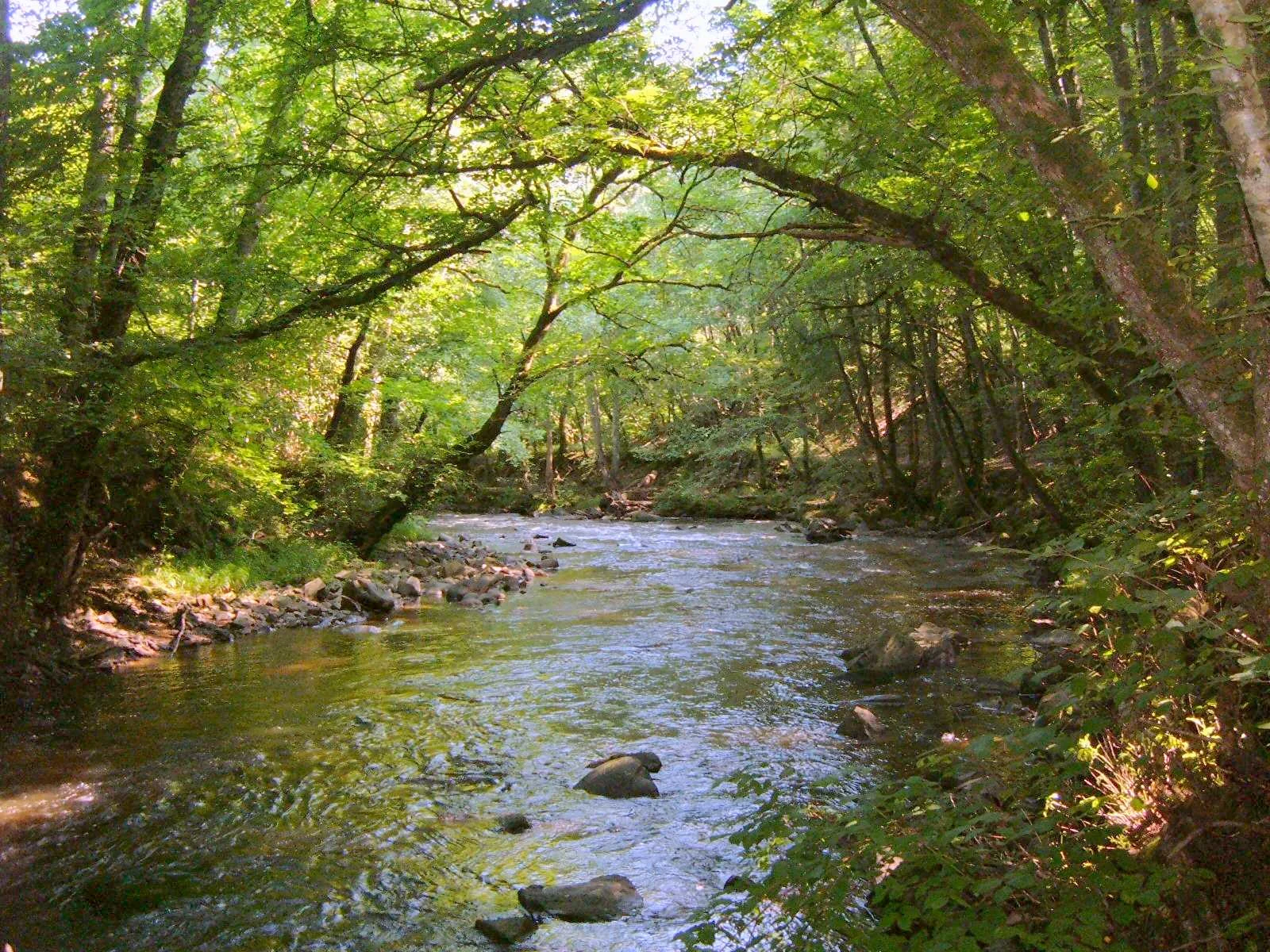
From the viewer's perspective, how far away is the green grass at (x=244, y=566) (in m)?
11.3

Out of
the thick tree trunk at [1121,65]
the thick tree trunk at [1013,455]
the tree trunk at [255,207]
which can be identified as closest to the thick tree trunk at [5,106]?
the tree trunk at [255,207]

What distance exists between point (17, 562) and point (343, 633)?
3.84 meters

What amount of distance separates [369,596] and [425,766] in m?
6.90

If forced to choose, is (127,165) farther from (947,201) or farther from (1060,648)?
(1060,648)

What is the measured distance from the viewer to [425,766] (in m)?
6.51

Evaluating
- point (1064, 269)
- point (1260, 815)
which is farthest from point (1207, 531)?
point (1064, 269)

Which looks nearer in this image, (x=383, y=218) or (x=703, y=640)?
(x=383, y=218)

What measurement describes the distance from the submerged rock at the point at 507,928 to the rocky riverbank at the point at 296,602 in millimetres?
6898

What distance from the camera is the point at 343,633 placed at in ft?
37.2

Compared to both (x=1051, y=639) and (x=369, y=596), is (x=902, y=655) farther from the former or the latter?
(x=369, y=596)

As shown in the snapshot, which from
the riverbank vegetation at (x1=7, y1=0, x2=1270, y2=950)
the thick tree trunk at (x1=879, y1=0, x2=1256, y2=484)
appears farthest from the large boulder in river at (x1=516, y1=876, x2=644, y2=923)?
the thick tree trunk at (x1=879, y1=0, x2=1256, y2=484)

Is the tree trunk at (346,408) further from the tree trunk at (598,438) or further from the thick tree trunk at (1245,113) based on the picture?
the tree trunk at (598,438)

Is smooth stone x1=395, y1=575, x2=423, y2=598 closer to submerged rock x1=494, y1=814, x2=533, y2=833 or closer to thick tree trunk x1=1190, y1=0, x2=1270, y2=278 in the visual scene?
submerged rock x1=494, y1=814, x2=533, y2=833

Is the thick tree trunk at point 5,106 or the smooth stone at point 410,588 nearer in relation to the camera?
the thick tree trunk at point 5,106
